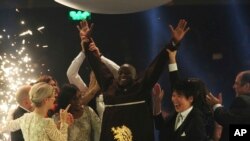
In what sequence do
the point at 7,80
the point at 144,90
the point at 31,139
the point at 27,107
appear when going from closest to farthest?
the point at 31,139 → the point at 144,90 → the point at 27,107 → the point at 7,80

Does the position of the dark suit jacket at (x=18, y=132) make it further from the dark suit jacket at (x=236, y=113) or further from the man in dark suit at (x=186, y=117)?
the dark suit jacket at (x=236, y=113)

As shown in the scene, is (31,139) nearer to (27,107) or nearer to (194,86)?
(27,107)

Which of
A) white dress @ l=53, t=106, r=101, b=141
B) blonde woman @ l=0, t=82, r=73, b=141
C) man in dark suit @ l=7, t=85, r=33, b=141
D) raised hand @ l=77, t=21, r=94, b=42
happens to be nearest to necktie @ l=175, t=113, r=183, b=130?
white dress @ l=53, t=106, r=101, b=141

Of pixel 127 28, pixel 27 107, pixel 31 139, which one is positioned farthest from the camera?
pixel 127 28

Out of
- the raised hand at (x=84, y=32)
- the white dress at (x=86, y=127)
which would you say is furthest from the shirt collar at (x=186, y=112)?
the raised hand at (x=84, y=32)

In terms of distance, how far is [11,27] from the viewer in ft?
22.5

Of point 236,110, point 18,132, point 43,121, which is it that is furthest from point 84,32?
point 236,110

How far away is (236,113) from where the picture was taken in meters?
3.20


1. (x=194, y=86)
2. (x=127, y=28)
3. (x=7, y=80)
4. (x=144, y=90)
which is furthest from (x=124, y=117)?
(x=127, y=28)

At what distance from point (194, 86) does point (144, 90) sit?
35cm

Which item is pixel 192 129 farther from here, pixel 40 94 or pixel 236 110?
pixel 40 94

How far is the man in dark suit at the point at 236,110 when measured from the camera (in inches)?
125

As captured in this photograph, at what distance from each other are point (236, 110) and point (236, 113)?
3cm

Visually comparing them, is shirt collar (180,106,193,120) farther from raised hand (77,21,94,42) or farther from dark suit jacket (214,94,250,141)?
raised hand (77,21,94,42)
